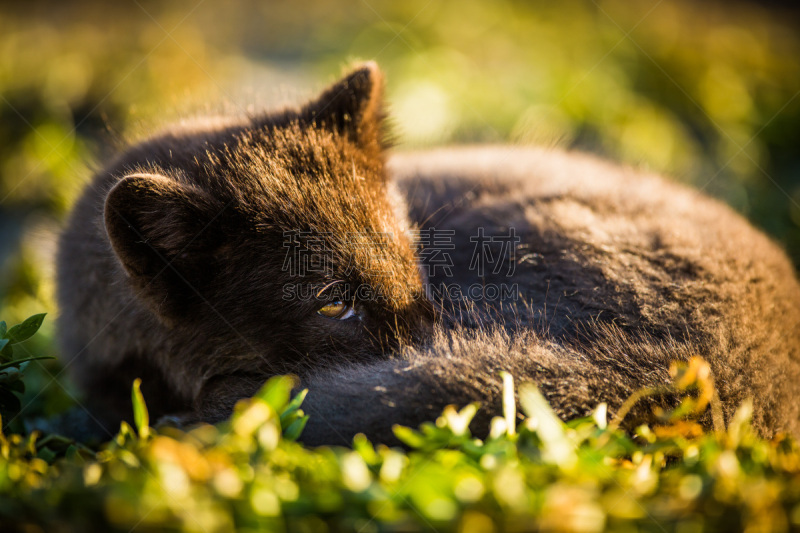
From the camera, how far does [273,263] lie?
2.52 m

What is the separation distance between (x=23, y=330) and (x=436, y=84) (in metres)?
5.56

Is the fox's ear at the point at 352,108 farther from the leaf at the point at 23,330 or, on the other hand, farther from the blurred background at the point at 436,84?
the leaf at the point at 23,330

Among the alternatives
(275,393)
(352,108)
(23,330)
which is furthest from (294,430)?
(352,108)

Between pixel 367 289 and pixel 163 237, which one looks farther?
pixel 367 289

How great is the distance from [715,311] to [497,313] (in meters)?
0.84

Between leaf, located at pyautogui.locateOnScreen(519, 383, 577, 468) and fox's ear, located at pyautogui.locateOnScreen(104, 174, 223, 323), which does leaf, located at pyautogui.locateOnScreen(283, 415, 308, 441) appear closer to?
leaf, located at pyautogui.locateOnScreen(519, 383, 577, 468)

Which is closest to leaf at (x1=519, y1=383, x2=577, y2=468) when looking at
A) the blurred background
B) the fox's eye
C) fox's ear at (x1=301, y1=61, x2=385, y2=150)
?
the fox's eye

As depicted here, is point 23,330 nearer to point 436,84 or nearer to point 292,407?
point 292,407

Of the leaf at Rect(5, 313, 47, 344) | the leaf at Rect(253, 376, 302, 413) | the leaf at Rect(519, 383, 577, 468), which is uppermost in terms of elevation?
the leaf at Rect(519, 383, 577, 468)

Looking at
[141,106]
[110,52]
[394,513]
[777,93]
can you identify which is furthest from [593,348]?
[110,52]

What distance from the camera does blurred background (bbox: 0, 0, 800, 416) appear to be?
4.55 meters

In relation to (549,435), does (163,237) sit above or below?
below

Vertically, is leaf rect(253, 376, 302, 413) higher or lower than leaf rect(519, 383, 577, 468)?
lower

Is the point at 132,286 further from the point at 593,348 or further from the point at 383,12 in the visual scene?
the point at 383,12
